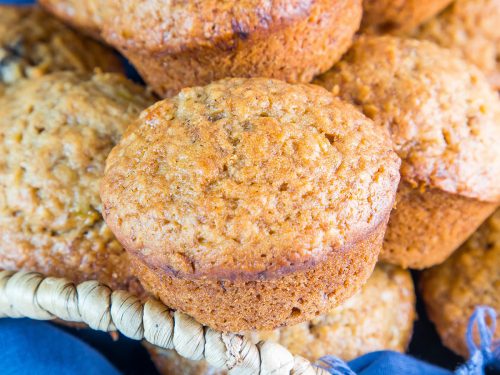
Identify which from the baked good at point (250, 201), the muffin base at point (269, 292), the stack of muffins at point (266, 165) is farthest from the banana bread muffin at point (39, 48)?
the muffin base at point (269, 292)

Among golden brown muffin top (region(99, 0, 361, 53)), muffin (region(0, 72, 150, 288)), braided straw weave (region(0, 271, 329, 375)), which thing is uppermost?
golden brown muffin top (region(99, 0, 361, 53))

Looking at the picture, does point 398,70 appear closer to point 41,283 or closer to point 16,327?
point 41,283

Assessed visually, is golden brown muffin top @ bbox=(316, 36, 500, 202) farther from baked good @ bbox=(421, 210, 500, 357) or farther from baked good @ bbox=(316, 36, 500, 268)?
baked good @ bbox=(421, 210, 500, 357)

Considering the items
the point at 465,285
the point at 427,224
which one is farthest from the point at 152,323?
the point at 465,285

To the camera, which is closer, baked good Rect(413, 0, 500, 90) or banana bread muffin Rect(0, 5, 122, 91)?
banana bread muffin Rect(0, 5, 122, 91)

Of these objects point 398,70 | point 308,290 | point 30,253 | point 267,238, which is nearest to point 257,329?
point 308,290

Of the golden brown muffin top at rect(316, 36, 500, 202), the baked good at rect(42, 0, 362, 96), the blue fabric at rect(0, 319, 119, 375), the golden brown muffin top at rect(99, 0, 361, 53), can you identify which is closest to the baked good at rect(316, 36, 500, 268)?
the golden brown muffin top at rect(316, 36, 500, 202)

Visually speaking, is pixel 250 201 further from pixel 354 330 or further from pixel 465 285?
pixel 465 285
